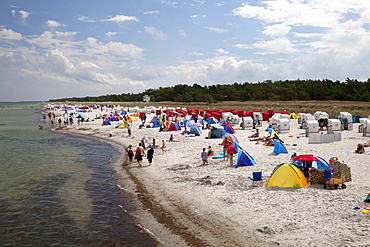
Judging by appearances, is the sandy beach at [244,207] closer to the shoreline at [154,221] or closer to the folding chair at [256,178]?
the shoreline at [154,221]

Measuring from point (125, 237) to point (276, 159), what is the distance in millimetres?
10299

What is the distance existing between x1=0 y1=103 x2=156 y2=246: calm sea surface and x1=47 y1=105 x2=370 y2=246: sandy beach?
1064mm

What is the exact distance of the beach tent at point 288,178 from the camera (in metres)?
11.9

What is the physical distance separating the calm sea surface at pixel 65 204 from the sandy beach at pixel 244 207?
1.06 metres

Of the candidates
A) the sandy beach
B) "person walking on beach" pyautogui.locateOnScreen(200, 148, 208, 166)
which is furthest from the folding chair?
"person walking on beach" pyautogui.locateOnScreen(200, 148, 208, 166)

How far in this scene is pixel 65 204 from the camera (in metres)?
12.6

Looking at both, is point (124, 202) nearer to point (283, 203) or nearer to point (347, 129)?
point (283, 203)

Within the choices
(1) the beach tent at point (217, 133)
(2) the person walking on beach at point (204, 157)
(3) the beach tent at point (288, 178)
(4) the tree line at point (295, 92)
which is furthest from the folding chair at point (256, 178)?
(4) the tree line at point (295, 92)

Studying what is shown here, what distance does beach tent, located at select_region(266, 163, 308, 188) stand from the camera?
39.0 ft

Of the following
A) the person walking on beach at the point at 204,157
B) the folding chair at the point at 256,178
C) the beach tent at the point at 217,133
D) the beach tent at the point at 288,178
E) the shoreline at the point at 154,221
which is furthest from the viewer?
the beach tent at the point at 217,133

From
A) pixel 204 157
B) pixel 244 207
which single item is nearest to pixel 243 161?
pixel 204 157

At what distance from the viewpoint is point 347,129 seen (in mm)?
28047

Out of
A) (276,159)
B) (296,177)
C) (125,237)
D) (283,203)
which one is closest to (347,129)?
(276,159)

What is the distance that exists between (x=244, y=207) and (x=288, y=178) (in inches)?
103
